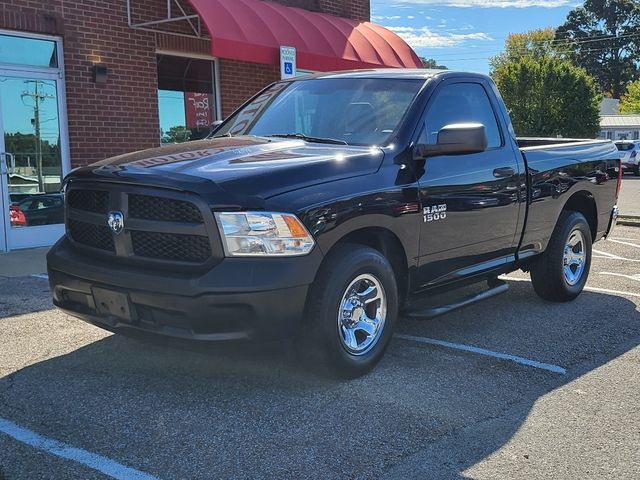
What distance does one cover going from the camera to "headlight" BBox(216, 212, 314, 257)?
3.54 metres

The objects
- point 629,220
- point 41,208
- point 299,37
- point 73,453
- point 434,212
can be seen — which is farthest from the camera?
point 629,220

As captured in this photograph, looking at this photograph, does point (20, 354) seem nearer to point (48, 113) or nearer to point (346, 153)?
point (346, 153)

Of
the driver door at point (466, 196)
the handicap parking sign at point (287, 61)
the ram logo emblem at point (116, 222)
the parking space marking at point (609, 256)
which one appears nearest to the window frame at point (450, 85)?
the driver door at point (466, 196)

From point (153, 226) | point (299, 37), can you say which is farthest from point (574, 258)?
point (299, 37)

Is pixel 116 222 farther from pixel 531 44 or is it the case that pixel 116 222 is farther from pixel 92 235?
pixel 531 44

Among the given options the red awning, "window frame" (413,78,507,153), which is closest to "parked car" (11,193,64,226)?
the red awning

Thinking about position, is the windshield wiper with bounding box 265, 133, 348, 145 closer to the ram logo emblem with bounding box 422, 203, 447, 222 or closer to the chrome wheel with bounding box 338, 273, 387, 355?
the ram logo emblem with bounding box 422, 203, 447, 222

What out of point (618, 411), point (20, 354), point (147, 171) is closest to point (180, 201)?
point (147, 171)

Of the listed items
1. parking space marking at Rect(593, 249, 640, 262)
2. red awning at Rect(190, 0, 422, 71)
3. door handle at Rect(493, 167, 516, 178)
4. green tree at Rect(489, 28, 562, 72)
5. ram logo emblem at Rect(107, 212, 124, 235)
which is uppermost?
green tree at Rect(489, 28, 562, 72)

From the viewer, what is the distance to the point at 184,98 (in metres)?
10.9

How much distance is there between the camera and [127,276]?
368cm

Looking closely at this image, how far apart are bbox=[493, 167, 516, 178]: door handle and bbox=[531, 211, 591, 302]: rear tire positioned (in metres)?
1.05

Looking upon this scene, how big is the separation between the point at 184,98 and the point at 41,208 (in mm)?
3014

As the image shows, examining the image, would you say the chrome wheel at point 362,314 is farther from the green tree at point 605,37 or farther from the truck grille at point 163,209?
the green tree at point 605,37
